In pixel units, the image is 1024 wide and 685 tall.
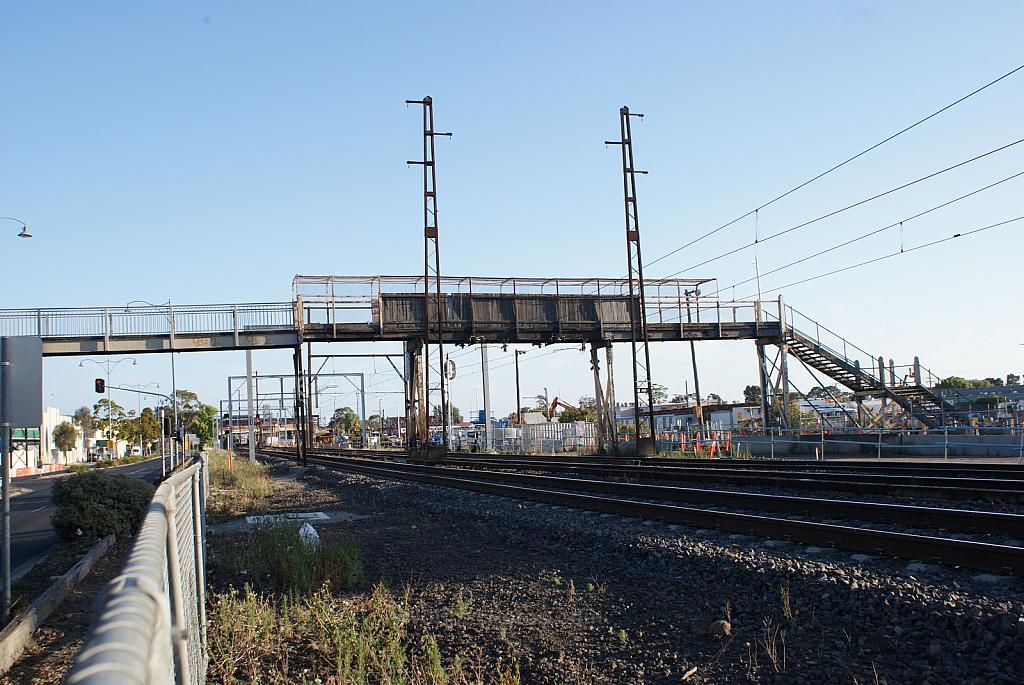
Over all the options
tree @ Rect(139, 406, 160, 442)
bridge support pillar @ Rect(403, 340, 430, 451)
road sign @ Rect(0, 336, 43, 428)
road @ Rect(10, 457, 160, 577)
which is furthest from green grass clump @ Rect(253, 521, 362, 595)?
tree @ Rect(139, 406, 160, 442)

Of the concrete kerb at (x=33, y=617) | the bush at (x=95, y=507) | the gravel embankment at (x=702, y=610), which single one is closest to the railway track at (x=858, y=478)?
the gravel embankment at (x=702, y=610)

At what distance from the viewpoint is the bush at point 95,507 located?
1755cm

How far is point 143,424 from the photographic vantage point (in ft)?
397

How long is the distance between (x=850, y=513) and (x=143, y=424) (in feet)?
401

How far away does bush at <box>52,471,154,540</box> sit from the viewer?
57.6ft

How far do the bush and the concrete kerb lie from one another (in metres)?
3.71

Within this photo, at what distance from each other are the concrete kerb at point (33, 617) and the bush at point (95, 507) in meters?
3.71

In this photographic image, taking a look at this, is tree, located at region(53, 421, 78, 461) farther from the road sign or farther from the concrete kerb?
the road sign

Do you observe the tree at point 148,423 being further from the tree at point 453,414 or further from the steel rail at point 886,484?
the steel rail at point 886,484

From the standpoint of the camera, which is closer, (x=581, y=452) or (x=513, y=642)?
(x=513, y=642)

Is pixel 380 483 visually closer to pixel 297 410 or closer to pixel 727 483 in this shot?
pixel 727 483

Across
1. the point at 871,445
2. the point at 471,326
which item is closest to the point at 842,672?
the point at 871,445

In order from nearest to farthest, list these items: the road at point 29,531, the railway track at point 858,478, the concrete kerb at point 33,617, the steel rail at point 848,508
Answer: the concrete kerb at point 33,617 < the steel rail at point 848,508 < the railway track at point 858,478 < the road at point 29,531

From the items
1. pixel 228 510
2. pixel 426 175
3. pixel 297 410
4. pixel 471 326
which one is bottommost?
pixel 228 510
